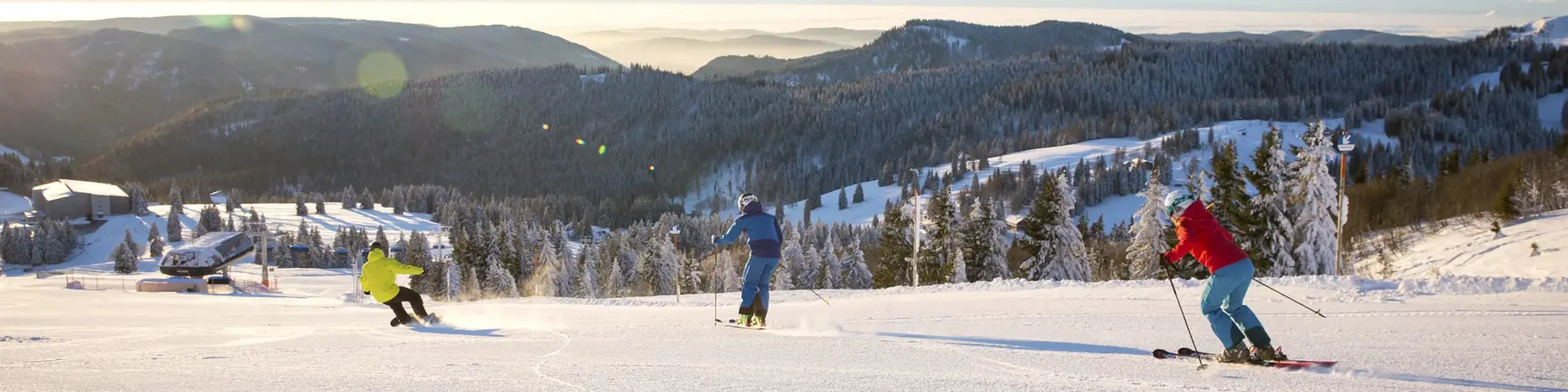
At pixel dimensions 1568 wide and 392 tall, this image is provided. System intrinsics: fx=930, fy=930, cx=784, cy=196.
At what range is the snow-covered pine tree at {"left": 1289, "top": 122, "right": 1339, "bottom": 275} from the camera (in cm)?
2836

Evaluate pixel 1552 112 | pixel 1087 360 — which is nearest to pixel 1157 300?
pixel 1087 360

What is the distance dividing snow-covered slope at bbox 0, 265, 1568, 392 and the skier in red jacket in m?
0.23

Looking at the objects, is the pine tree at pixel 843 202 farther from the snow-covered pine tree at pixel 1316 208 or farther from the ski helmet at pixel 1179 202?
the ski helmet at pixel 1179 202

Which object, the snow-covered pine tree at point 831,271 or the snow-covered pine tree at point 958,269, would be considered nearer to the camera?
the snow-covered pine tree at point 958,269

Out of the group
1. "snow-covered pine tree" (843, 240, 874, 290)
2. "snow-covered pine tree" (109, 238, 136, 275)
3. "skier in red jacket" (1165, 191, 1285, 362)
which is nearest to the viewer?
"skier in red jacket" (1165, 191, 1285, 362)

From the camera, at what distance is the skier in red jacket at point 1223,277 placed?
697 cm

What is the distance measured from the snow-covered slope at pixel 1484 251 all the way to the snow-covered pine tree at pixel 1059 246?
405 inches

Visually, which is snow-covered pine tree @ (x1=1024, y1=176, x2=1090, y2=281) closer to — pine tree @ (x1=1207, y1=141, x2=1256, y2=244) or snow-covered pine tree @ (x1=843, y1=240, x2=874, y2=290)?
pine tree @ (x1=1207, y1=141, x2=1256, y2=244)

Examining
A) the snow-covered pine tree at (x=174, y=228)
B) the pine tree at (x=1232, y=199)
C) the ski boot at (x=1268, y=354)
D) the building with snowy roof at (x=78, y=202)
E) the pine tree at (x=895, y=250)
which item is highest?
the ski boot at (x=1268, y=354)

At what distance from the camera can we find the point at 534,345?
8.68m

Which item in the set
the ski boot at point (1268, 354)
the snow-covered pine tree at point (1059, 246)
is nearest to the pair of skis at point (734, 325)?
the ski boot at point (1268, 354)

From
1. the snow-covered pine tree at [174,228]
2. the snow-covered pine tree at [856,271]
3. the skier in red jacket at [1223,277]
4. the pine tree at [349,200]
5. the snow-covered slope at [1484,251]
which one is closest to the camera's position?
the skier in red jacket at [1223,277]

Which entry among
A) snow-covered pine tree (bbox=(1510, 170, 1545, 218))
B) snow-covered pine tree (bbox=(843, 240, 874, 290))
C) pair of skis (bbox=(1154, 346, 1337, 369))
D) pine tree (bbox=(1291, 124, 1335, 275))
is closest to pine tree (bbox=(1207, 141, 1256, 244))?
pine tree (bbox=(1291, 124, 1335, 275))

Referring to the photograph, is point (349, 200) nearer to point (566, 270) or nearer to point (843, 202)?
point (843, 202)
